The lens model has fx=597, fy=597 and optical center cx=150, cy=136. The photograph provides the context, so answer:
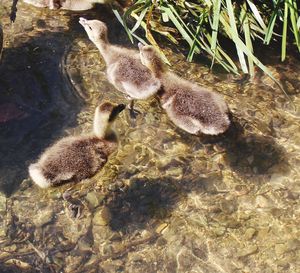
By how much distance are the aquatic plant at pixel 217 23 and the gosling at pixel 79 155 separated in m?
0.96

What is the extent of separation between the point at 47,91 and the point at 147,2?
3.36 ft

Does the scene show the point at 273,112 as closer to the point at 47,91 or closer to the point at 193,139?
the point at 193,139

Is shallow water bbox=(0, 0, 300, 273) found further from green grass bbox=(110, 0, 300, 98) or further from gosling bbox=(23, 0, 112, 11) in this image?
gosling bbox=(23, 0, 112, 11)

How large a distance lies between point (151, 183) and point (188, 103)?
0.59 metres

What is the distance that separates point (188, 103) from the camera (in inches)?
158

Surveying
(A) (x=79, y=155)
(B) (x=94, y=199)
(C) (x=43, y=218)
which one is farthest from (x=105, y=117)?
(C) (x=43, y=218)

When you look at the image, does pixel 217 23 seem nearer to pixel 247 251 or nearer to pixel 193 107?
pixel 193 107

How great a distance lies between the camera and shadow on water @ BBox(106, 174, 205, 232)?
12.5 feet

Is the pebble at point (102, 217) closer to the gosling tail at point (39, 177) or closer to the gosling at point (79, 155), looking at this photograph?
the gosling at point (79, 155)

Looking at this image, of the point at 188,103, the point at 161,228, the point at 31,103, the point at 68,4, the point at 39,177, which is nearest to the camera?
the point at 39,177

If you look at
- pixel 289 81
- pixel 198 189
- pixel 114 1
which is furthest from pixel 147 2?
pixel 198 189

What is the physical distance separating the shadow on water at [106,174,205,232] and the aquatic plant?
0.98m

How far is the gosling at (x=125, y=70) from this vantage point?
13.5 feet

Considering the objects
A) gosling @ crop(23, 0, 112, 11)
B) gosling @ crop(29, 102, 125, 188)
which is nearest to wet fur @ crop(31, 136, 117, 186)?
Answer: gosling @ crop(29, 102, 125, 188)
